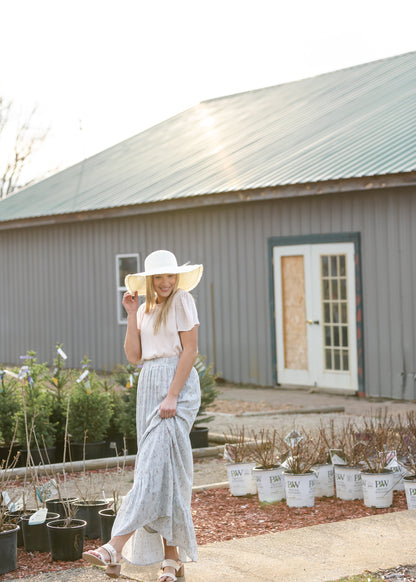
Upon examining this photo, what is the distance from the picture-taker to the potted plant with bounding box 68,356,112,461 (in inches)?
367

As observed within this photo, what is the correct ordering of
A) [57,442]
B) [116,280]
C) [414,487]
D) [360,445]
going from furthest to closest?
[116,280], [57,442], [360,445], [414,487]

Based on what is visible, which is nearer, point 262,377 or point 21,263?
point 262,377

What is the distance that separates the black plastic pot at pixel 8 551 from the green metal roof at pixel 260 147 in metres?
8.84

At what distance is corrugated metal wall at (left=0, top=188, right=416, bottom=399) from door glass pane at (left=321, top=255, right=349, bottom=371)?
43 centimetres

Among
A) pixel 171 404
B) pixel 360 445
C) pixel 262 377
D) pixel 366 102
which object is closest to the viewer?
pixel 171 404

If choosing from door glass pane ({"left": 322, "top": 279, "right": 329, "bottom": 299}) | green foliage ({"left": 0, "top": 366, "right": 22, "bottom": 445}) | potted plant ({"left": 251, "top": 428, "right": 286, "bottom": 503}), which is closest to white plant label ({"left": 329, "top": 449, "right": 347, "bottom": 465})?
potted plant ({"left": 251, "top": 428, "right": 286, "bottom": 503})

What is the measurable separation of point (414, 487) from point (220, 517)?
1.39m

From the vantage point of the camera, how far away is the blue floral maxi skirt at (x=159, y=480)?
5285mm

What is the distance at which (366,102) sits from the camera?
1792 cm

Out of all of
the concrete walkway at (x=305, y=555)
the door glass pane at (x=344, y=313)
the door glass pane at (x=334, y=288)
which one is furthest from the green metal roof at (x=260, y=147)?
the concrete walkway at (x=305, y=555)

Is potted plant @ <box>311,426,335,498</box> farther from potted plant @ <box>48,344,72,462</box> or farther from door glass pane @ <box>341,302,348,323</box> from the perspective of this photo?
door glass pane @ <box>341,302,348,323</box>

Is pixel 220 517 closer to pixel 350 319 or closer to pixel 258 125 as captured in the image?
pixel 350 319

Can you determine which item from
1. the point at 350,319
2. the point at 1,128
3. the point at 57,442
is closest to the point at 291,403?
the point at 350,319

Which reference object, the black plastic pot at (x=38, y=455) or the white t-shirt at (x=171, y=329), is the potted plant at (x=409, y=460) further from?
the black plastic pot at (x=38, y=455)
